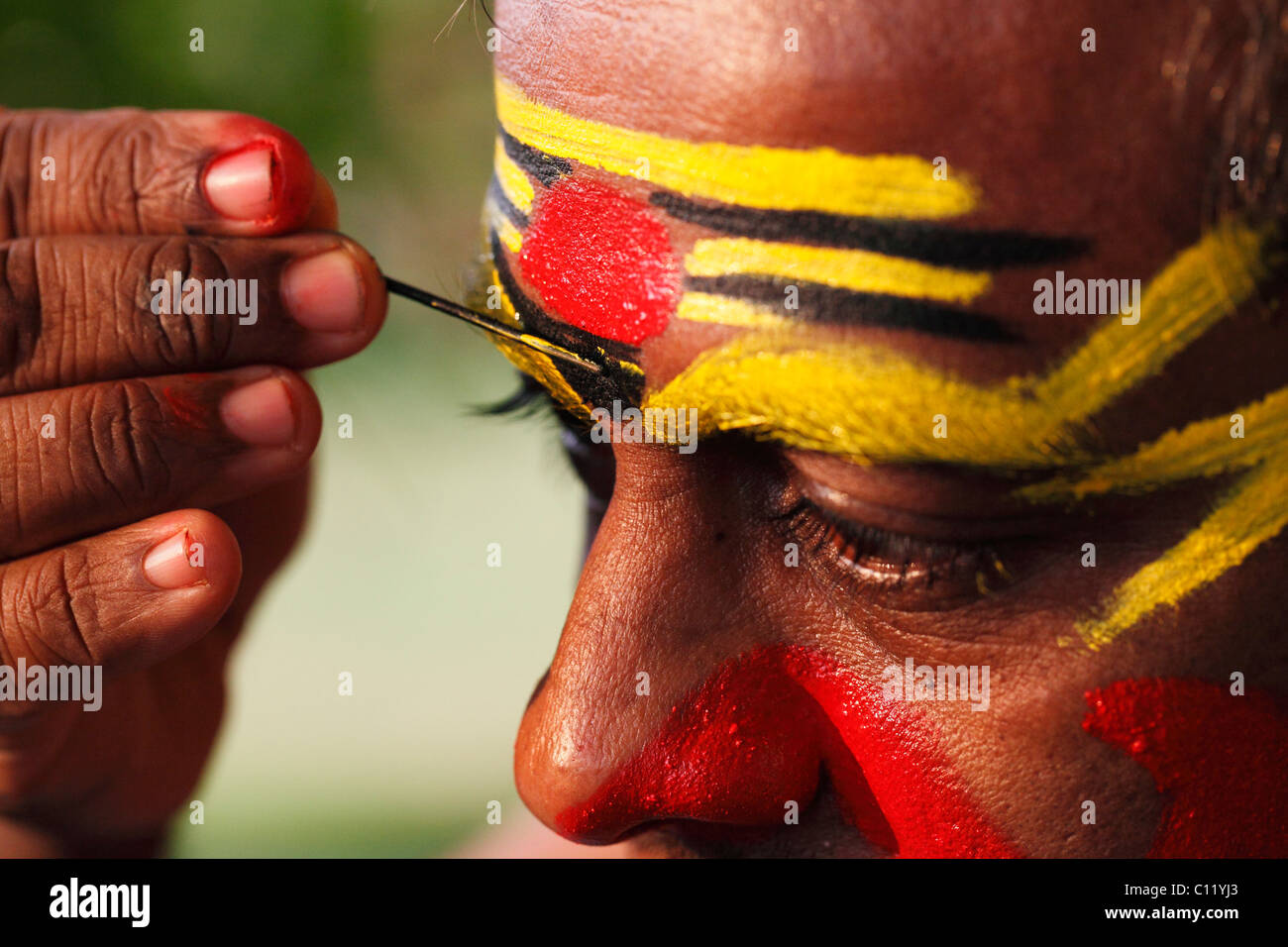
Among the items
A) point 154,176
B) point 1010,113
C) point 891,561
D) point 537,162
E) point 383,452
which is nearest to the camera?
point 1010,113

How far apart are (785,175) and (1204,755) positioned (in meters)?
0.48

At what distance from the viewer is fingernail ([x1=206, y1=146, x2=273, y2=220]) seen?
0.95 metres

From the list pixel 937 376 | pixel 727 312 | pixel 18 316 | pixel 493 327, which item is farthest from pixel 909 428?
pixel 18 316

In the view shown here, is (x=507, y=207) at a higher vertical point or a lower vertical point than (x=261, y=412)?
higher

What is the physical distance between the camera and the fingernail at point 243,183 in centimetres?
95

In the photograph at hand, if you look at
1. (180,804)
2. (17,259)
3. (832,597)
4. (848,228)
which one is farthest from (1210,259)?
(180,804)

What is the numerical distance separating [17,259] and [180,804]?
80 cm

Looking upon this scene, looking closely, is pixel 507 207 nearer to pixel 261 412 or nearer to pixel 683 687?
pixel 261 412

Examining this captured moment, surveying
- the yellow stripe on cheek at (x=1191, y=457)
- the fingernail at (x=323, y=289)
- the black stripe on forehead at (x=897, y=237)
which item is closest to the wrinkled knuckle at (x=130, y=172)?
the fingernail at (x=323, y=289)

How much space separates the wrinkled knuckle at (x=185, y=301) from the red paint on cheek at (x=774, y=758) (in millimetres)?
509

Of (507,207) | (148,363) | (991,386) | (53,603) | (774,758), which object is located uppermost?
(507,207)

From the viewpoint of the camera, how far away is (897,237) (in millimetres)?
662

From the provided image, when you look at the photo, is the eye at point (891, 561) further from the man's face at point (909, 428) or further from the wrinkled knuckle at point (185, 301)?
the wrinkled knuckle at point (185, 301)
